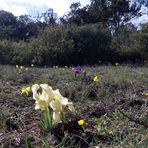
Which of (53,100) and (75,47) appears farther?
(75,47)

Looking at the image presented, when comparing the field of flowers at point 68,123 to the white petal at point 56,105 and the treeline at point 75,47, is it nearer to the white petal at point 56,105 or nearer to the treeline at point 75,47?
the white petal at point 56,105

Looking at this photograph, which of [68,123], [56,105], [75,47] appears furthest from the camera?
[75,47]

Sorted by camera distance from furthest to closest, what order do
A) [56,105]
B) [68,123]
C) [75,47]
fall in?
1. [75,47]
2. [68,123]
3. [56,105]

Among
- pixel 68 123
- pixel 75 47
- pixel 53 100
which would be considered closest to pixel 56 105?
pixel 53 100

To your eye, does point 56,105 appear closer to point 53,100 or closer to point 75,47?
point 53,100

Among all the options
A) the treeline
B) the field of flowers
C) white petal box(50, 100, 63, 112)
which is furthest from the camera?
the treeline

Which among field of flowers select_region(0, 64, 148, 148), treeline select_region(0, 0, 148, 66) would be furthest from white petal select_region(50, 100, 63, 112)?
treeline select_region(0, 0, 148, 66)

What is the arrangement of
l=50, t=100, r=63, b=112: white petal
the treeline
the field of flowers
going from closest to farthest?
the field of flowers
l=50, t=100, r=63, b=112: white petal
the treeline

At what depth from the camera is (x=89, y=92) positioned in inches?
252

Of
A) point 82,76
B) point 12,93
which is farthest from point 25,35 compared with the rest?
point 12,93

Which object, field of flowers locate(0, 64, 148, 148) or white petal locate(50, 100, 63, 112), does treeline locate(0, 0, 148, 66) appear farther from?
white petal locate(50, 100, 63, 112)

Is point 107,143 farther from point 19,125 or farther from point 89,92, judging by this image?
point 89,92

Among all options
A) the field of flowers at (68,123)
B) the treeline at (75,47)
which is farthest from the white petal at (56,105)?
the treeline at (75,47)

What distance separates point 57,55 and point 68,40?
116 cm
